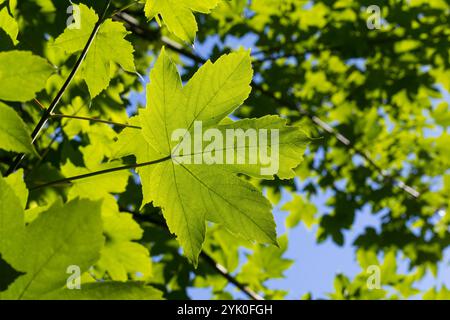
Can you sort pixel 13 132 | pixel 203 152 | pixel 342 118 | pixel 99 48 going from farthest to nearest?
pixel 342 118
pixel 99 48
pixel 203 152
pixel 13 132

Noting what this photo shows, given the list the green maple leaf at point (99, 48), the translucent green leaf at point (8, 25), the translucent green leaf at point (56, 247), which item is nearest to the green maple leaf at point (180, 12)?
the green maple leaf at point (99, 48)

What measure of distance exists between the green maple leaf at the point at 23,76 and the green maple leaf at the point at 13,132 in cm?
3

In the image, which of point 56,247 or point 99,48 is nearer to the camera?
point 56,247

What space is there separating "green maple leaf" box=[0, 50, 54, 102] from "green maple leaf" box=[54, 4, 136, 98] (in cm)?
46

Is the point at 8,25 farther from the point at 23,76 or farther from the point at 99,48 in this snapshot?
the point at 23,76

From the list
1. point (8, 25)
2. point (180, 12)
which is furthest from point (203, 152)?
point (8, 25)

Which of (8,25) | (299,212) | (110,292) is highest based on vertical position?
(299,212)

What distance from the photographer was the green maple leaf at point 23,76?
75cm

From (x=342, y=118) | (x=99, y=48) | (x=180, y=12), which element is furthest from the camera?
(x=342, y=118)

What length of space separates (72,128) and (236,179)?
1545 millimetres

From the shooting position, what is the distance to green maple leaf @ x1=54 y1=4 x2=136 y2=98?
1.22m

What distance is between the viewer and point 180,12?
44.3 inches

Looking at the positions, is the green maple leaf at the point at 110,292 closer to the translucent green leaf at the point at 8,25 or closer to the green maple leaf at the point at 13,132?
the green maple leaf at the point at 13,132

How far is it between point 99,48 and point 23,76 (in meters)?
0.51
